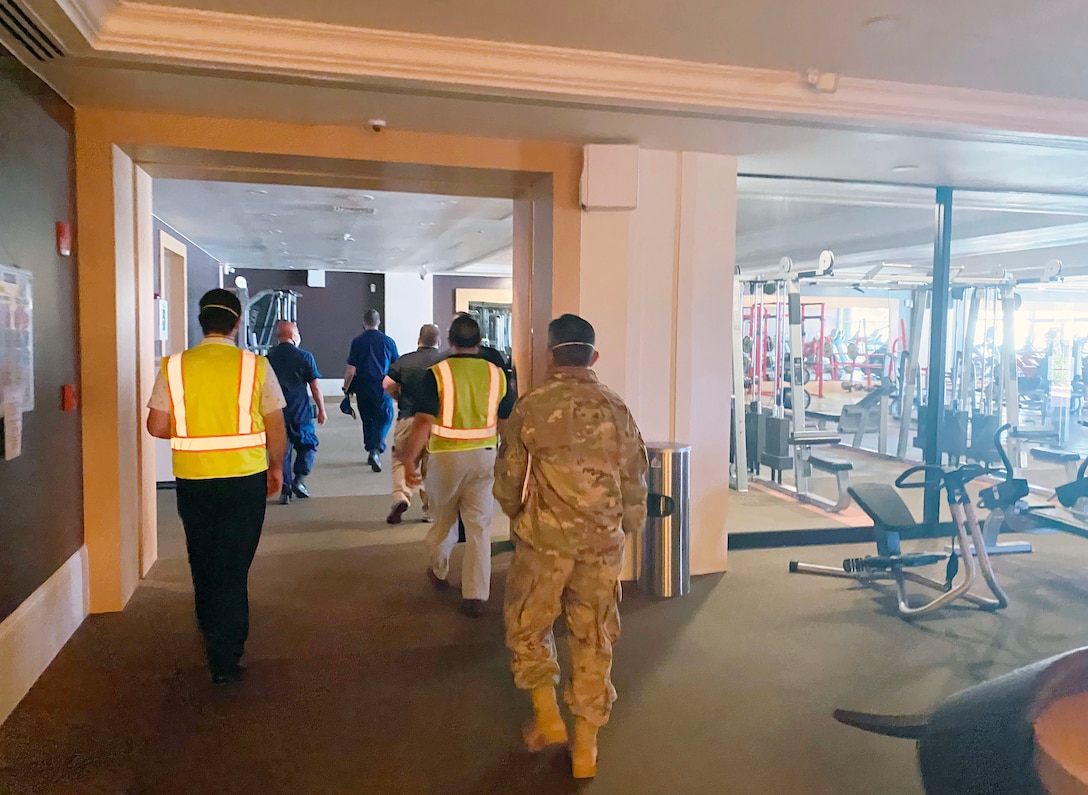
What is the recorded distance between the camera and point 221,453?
119 inches

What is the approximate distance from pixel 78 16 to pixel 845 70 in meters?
3.18

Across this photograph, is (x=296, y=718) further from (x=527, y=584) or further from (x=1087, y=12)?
(x=1087, y=12)

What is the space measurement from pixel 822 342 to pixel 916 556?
17.9 ft

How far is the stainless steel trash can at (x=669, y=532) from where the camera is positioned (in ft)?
14.1

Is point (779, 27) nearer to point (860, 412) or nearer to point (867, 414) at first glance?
point (860, 412)

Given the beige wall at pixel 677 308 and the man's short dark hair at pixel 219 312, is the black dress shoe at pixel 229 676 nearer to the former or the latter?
the man's short dark hair at pixel 219 312

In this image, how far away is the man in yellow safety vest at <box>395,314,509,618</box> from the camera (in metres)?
3.83

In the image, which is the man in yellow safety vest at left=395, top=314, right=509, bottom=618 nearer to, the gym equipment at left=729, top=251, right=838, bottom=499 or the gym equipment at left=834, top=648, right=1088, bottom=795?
the gym equipment at left=834, top=648, right=1088, bottom=795

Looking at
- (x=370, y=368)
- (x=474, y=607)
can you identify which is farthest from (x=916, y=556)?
(x=370, y=368)

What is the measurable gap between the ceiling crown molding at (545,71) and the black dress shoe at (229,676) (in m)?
2.51

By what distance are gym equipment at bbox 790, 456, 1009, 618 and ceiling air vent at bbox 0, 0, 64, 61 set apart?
4430 mm

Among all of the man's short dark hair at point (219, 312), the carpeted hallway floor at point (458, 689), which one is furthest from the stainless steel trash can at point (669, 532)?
the man's short dark hair at point (219, 312)

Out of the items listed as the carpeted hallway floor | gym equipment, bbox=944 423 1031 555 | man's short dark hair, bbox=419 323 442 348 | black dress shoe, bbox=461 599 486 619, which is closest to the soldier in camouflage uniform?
the carpeted hallway floor

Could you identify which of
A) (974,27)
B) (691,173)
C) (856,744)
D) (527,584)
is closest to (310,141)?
(691,173)
